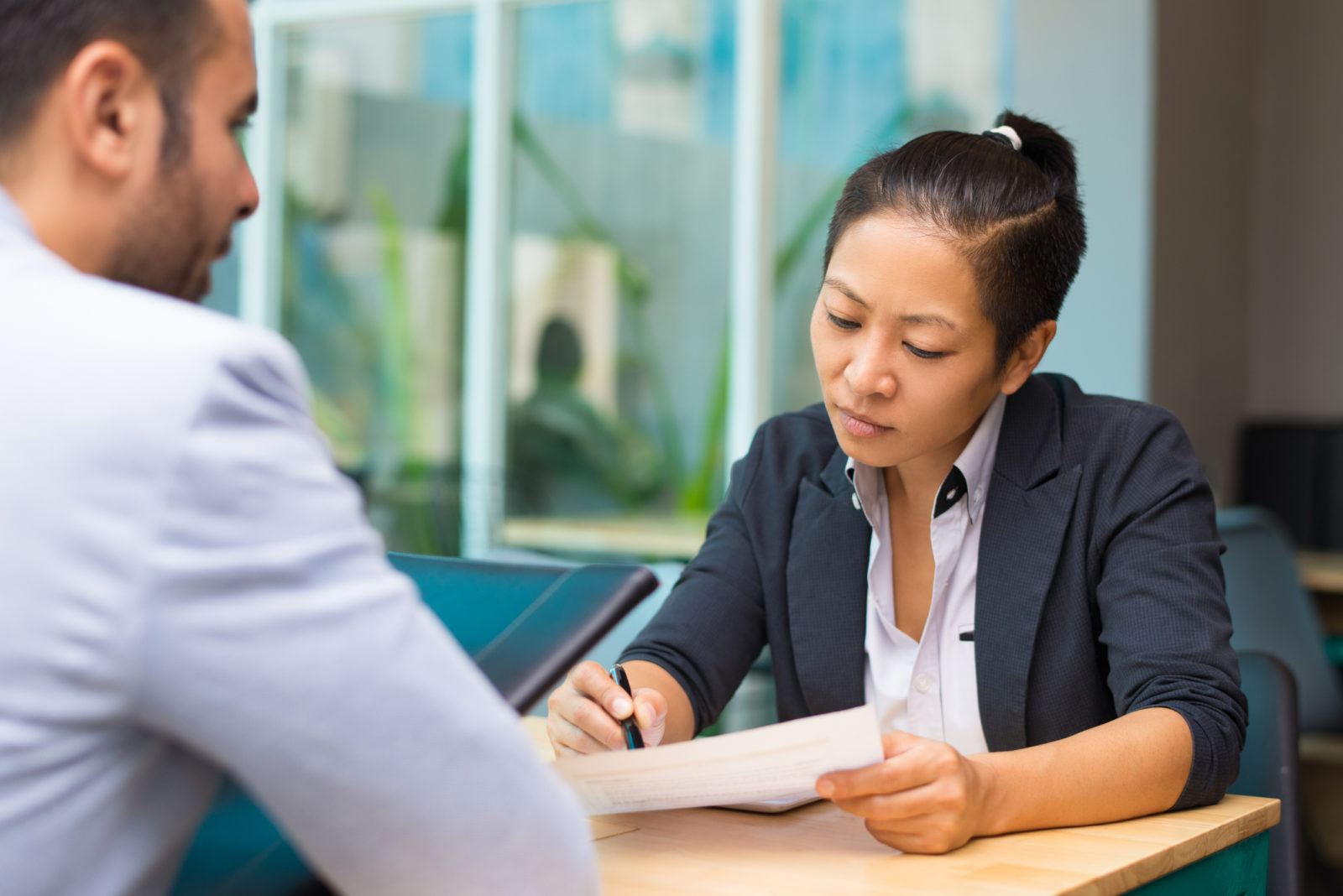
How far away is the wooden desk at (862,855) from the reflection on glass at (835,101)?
286 cm

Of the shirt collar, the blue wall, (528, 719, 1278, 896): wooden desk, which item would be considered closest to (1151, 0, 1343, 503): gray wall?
the blue wall

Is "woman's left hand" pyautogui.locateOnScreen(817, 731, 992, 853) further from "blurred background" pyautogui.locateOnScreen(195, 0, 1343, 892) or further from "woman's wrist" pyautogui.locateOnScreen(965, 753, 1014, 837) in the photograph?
"blurred background" pyautogui.locateOnScreen(195, 0, 1343, 892)

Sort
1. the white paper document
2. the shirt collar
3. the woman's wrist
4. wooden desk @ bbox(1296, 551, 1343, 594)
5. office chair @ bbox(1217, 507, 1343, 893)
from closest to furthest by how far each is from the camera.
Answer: the white paper document
the woman's wrist
the shirt collar
office chair @ bbox(1217, 507, 1343, 893)
wooden desk @ bbox(1296, 551, 1343, 594)

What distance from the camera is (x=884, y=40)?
3.89 metres

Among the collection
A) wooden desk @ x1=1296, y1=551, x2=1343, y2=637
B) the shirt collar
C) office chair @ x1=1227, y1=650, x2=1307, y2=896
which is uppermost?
the shirt collar

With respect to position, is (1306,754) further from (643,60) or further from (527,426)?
(643,60)

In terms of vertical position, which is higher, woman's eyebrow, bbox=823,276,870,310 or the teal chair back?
woman's eyebrow, bbox=823,276,870,310

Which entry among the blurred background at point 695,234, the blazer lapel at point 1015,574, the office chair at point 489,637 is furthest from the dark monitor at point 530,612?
the blurred background at point 695,234

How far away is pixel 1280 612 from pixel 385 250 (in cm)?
321

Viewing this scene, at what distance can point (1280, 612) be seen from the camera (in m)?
2.89

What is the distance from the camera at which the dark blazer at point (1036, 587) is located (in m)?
1.20

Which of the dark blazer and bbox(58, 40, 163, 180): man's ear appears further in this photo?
the dark blazer

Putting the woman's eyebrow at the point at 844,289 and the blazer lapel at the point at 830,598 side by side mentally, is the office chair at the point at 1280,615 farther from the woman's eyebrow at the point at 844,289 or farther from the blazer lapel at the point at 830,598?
the woman's eyebrow at the point at 844,289

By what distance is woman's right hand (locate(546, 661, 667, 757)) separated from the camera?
3.79 ft
